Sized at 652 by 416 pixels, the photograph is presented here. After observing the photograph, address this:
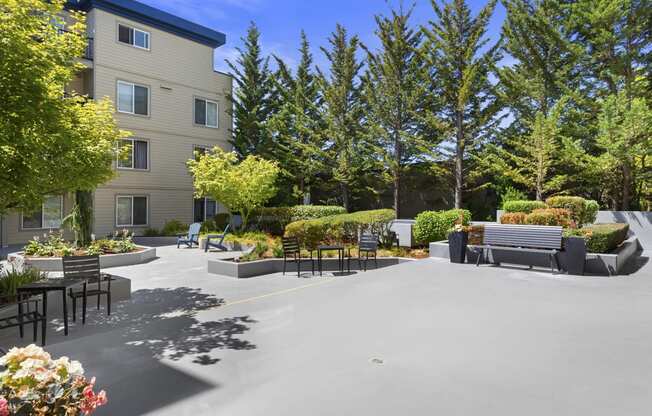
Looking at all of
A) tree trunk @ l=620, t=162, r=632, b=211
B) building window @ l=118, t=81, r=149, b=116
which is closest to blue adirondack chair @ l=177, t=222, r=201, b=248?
building window @ l=118, t=81, r=149, b=116

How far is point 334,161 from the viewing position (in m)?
24.0

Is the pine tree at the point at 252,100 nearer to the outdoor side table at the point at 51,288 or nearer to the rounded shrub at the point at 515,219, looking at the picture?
the rounded shrub at the point at 515,219

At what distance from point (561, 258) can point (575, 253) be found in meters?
0.47

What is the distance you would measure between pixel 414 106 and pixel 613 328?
18.3 metres

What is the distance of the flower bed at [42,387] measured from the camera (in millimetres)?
1993

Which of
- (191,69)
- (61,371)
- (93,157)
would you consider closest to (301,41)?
(191,69)

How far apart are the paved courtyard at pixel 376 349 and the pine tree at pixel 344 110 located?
51.5 feet

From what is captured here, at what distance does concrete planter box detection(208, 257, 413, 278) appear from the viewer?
9625 millimetres

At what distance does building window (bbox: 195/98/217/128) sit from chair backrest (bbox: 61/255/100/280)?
57.1ft

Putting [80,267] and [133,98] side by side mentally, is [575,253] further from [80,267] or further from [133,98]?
[133,98]

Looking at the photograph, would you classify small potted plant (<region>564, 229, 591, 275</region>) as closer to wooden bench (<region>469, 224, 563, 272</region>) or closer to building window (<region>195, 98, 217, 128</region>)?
wooden bench (<region>469, 224, 563, 272</region>)

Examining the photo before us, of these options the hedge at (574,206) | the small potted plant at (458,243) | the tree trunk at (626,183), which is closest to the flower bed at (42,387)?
the small potted plant at (458,243)

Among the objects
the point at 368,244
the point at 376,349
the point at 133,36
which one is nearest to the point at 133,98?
the point at 133,36

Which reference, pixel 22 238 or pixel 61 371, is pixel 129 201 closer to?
pixel 22 238
